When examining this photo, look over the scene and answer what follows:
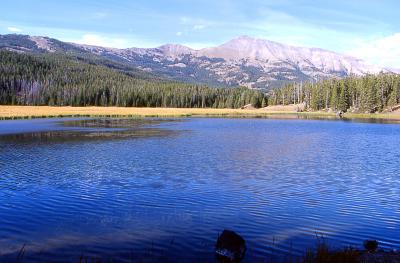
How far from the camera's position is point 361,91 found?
162500mm

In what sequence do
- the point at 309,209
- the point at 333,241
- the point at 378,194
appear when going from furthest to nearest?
the point at 378,194
the point at 309,209
the point at 333,241

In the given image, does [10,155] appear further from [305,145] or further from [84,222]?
[305,145]

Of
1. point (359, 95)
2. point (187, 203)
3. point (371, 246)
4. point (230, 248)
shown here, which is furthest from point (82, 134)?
point (359, 95)

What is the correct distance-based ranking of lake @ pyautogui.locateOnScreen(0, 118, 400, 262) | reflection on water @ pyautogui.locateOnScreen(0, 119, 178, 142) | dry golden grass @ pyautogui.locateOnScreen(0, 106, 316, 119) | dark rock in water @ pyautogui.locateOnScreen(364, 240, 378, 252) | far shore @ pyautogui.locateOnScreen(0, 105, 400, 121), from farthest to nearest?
far shore @ pyautogui.locateOnScreen(0, 105, 400, 121) → dry golden grass @ pyautogui.locateOnScreen(0, 106, 316, 119) → reflection on water @ pyautogui.locateOnScreen(0, 119, 178, 142) → lake @ pyautogui.locateOnScreen(0, 118, 400, 262) → dark rock in water @ pyautogui.locateOnScreen(364, 240, 378, 252)

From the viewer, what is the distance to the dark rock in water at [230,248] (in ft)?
44.8

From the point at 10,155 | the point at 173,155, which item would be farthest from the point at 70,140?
the point at 173,155

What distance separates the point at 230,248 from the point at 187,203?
830cm

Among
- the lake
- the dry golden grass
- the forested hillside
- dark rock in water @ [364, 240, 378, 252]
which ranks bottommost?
the lake

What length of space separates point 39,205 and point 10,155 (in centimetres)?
2098

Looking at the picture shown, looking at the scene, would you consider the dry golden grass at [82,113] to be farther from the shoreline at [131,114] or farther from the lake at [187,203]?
the lake at [187,203]

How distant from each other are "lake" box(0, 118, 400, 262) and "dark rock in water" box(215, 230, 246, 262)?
488 millimetres

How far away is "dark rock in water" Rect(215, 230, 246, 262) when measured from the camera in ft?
44.8

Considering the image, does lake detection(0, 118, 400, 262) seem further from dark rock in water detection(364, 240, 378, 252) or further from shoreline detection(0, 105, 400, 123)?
shoreline detection(0, 105, 400, 123)

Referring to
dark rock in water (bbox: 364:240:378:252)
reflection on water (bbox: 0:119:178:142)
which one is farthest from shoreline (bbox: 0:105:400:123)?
dark rock in water (bbox: 364:240:378:252)
